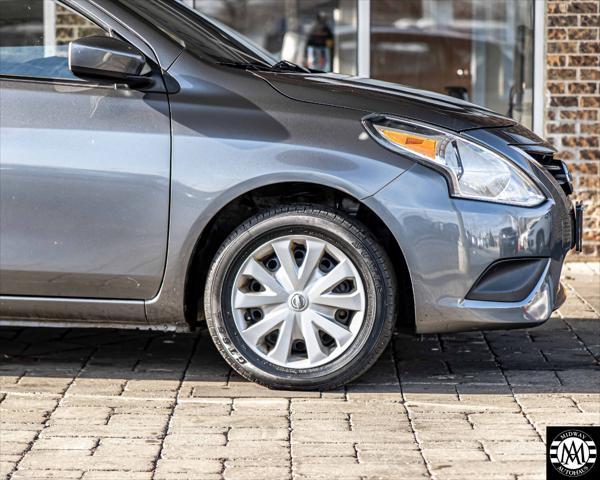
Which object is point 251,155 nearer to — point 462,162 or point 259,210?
point 259,210

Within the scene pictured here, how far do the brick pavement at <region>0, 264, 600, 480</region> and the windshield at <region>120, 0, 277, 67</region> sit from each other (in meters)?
1.42

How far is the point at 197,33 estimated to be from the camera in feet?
19.7

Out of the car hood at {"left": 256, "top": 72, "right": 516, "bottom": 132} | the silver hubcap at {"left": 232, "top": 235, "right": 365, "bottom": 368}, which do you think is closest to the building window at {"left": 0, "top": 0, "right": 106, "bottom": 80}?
the car hood at {"left": 256, "top": 72, "right": 516, "bottom": 132}

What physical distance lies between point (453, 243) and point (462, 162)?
341 millimetres

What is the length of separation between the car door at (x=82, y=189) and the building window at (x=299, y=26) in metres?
3.99

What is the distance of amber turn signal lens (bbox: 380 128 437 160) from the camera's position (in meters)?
5.41

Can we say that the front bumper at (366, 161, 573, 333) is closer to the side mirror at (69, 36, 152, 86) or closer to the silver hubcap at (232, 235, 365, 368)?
the silver hubcap at (232, 235, 365, 368)

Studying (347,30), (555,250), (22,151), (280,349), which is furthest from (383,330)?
(347,30)

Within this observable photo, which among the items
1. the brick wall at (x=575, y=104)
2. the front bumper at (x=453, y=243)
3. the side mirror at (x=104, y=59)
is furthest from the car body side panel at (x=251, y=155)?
the brick wall at (x=575, y=104)

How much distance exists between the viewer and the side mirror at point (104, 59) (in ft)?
17.6

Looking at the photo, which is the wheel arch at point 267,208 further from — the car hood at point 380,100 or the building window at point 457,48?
the building window at point 457,48

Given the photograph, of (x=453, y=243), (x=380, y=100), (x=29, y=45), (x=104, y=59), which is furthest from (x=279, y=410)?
(x=29, y=45)

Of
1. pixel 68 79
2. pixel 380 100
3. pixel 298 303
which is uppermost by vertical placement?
pixel 68 79

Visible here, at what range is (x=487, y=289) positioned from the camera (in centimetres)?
545
